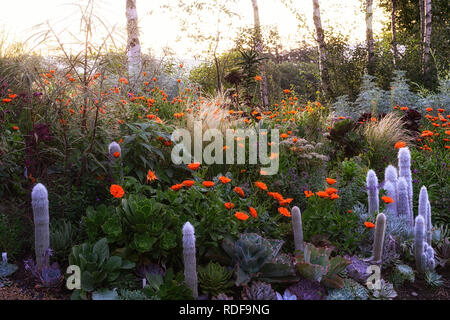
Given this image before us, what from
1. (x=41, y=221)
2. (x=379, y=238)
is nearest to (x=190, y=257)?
(x=41, y=221)

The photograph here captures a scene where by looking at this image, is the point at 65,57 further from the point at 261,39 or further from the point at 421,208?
the point at 261,39

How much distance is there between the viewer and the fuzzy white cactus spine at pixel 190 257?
7.93ft

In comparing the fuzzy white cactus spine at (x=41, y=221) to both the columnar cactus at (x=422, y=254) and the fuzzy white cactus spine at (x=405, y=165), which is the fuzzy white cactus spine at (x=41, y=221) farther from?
the fuzzy white cactus spine at (x=405, y=165)

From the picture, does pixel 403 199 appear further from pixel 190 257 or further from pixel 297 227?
pixel 190 257

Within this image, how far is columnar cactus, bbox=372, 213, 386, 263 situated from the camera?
113 inches

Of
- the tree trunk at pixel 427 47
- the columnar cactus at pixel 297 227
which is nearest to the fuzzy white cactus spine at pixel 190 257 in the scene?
the columnar cactus at pixel 297 227

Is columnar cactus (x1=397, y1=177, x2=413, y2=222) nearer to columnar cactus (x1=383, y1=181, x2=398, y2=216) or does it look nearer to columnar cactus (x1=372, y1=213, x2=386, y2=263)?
columnar cactus (x1=383, y1=181, x2=398, y2=216)

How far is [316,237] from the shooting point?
326 cm

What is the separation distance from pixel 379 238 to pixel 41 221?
2.42 m

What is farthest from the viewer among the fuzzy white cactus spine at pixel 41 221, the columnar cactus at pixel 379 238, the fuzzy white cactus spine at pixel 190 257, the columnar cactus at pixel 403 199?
the columnar cactus at pixel 403 199

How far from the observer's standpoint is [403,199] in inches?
145

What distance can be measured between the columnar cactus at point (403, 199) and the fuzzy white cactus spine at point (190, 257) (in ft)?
7.15

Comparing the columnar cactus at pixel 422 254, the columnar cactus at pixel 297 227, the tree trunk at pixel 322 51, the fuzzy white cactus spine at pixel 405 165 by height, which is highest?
the tree trunk at pixel 322 51
